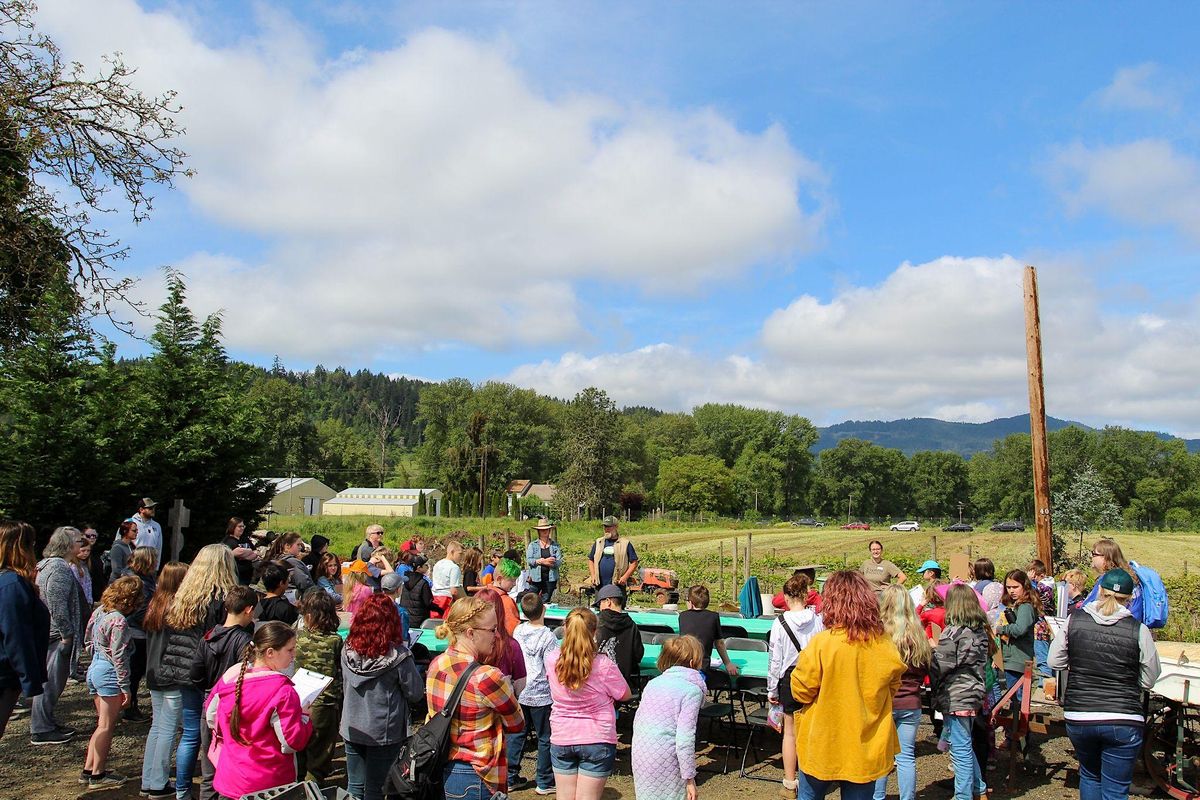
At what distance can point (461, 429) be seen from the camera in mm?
87812

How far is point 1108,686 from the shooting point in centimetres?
470

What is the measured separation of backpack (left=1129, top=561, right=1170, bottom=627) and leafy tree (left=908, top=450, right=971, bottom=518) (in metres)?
110

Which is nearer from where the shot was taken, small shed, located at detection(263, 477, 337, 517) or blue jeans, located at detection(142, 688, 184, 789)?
blue jeans, located at detection(142, 688, 184, 789)

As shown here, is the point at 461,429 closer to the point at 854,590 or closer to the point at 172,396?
the point at 172,396

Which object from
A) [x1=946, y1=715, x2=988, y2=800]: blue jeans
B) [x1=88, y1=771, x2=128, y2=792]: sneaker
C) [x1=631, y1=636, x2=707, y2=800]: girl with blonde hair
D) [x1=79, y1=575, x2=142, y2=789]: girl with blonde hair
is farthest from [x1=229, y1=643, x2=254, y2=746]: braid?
Result: [x1=946, y1=715, x2=988, y2=800]: blue jeans

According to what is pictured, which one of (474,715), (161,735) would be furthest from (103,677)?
(474,715)

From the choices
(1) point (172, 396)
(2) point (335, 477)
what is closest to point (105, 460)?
(1) point (172, 396)

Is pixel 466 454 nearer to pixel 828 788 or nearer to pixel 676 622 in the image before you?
pixel 676 622

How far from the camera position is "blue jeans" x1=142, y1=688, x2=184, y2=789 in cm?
541

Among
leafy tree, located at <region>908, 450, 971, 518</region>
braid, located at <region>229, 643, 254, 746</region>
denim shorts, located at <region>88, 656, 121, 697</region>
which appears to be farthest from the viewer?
leafy tree, located at <region>908, 450, 971, 518</region>

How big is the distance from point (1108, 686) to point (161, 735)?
5899 millimetres

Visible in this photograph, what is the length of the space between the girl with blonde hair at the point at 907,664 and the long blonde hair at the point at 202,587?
171 inches

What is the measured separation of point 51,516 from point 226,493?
5229 millimetres

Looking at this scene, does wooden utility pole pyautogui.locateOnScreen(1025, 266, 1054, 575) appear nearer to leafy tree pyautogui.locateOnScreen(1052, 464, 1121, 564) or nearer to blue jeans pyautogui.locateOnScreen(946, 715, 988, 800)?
blue jeans pyautogui.locateOnScreen(946, 715, 988, 800)
